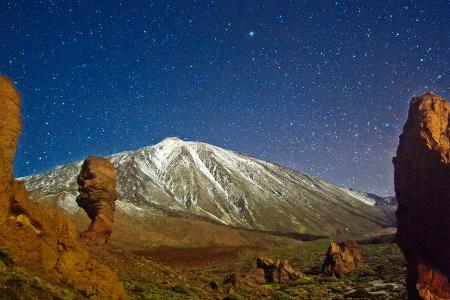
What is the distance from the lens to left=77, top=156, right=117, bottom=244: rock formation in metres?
53.1

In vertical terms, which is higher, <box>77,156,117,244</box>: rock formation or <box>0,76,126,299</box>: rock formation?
<box>77,156,117,244</box>: rock formation

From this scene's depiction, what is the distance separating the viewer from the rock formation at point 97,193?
174 feet

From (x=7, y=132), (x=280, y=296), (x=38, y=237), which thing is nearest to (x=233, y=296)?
(x=280, y=296)

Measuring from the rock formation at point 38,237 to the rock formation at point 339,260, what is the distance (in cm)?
3444

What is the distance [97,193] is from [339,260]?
2966cm

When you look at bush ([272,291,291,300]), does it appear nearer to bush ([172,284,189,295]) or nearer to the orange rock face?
bush ([172,284,189,295])

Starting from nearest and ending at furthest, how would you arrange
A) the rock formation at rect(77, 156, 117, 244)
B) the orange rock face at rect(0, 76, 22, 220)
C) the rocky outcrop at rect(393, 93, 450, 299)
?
the orange rock face at rect(0, 76, 22, 220)
the rocky outcrop at rect(393, 93, 450, 299)
the rock formation at rect(77, 156, 117, 244)

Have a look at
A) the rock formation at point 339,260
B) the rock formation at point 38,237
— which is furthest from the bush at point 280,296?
the rock formation at point 38,237

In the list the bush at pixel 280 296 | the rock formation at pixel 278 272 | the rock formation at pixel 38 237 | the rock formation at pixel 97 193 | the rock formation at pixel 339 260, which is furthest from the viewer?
the rock formation at pixel 97 193

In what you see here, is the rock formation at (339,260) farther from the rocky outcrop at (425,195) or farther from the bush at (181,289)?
the bush at (181,289)

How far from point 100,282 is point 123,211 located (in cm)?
11317

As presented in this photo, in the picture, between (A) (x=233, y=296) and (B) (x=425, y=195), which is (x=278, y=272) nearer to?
(A) (x=233, y=296)

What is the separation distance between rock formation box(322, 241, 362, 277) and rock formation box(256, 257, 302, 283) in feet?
15.1

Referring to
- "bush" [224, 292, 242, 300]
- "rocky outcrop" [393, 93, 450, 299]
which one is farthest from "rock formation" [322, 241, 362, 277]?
"rocky outcrop" [393, 93, 450, 299]
